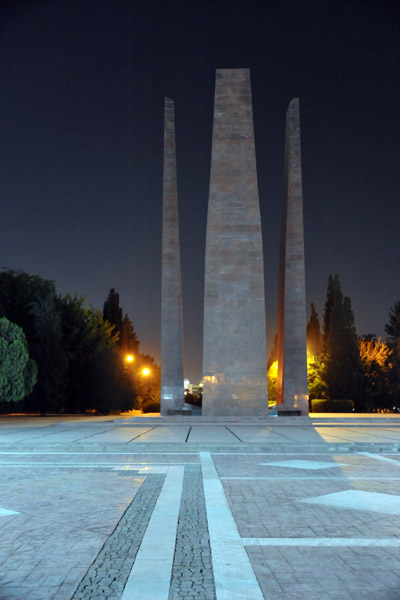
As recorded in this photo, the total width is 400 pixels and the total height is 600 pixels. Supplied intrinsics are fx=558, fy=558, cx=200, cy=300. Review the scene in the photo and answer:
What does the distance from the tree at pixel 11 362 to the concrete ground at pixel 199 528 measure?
1245cm

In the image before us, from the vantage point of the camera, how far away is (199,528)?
548 centimetres

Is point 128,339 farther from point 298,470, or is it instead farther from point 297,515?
point 297,515

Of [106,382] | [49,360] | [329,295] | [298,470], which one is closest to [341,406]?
[106,382]

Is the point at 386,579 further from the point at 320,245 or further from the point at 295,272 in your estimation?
the point at 320,245

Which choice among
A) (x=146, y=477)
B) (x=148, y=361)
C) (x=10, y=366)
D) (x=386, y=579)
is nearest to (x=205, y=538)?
(x=386, y=579)

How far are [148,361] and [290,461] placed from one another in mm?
57712

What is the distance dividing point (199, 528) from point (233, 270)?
62.4 ft

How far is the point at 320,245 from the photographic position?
165 feet

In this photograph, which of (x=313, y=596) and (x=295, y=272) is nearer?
(x=313, y=596)

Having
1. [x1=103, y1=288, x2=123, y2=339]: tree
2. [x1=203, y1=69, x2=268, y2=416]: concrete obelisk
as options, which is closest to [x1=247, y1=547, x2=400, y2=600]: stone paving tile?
[x1=203, y1=69, x2=268, y2=416]: concrete obelisk

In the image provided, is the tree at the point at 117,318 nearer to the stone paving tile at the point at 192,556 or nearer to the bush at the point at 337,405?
the bush at the point at 337,405

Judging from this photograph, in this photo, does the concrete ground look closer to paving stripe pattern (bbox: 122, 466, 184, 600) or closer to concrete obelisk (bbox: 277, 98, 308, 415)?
paving stripe pattern (bbox: 122, 466, 184, 600)

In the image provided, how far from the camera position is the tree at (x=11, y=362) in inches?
894

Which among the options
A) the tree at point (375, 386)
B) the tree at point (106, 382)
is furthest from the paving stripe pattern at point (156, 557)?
the tree at point (375, 386)
